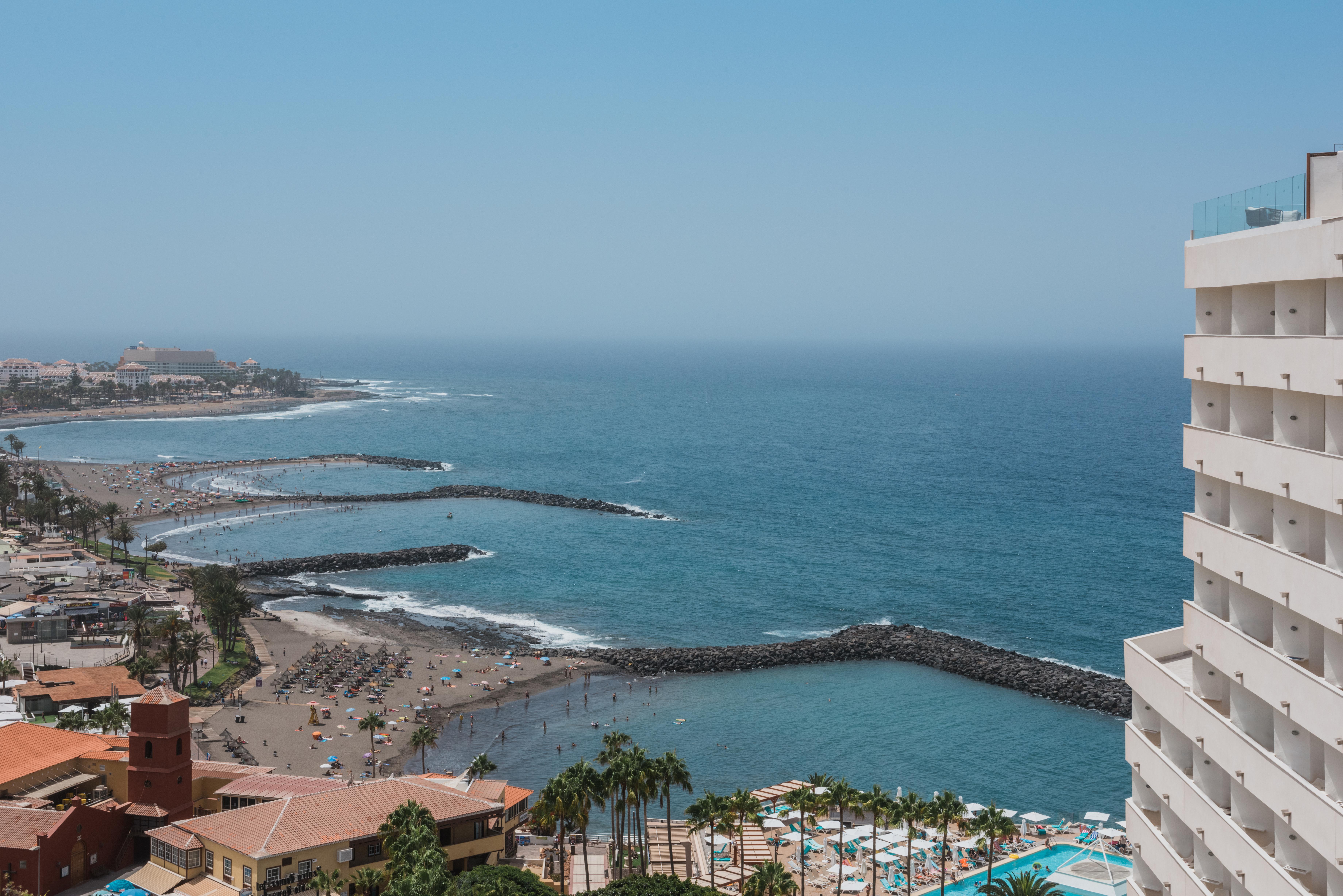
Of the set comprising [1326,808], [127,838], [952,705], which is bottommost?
[952,705]

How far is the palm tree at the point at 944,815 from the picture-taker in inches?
1586

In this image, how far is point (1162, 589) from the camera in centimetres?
8900

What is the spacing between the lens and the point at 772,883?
3628 cm

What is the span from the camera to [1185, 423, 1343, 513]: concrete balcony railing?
44.5 ft

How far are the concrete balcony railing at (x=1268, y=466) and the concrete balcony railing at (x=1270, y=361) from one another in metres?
0.78

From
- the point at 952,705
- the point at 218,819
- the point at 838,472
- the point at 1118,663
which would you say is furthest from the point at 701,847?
the point at 838,472

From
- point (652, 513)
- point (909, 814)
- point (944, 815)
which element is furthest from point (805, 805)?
point (652, 513)

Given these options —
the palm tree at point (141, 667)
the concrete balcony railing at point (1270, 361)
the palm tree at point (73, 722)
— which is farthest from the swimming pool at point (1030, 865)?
the palm tree at point (141, 667)

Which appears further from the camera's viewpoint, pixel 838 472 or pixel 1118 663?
pixel 838 472

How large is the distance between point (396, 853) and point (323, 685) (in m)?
36.3

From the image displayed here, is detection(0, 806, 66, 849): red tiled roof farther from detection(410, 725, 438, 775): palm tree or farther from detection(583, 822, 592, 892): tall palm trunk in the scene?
detection(410, 725, 438, 775): palm tree

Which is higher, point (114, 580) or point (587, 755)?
point (114, 580)

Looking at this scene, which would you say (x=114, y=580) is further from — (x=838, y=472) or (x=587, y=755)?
(x=838, y=472)

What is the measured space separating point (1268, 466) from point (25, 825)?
37030mm
